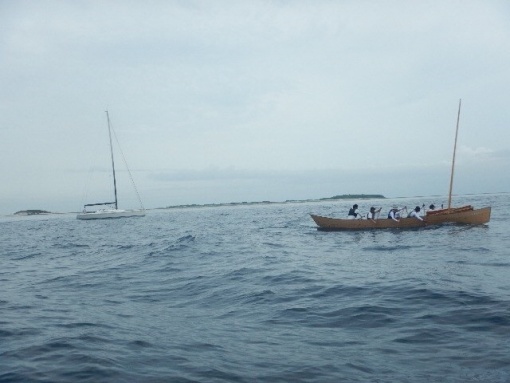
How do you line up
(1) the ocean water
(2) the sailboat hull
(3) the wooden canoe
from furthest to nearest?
(2) the sailboat hull → (3) the wooden canoe → (1) the ocean water

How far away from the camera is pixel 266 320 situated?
32.0 feet

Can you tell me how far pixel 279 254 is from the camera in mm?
21828

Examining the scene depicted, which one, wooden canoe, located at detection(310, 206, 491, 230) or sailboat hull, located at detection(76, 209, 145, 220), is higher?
wooden canoe, located at detection(310, 206, 491, 230)

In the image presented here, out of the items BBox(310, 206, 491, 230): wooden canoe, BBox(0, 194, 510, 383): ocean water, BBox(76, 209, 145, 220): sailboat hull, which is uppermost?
BBox(310, 206, 491, 230): wooden canoe

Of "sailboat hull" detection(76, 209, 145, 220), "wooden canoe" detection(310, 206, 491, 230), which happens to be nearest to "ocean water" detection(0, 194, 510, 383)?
"wooden canoe" detection(310, 206, 491, 230)

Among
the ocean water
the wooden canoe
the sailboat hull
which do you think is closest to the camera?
the ocean water

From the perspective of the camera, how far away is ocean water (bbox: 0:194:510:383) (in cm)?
677

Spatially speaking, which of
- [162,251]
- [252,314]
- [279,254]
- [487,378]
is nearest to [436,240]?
[279,254]

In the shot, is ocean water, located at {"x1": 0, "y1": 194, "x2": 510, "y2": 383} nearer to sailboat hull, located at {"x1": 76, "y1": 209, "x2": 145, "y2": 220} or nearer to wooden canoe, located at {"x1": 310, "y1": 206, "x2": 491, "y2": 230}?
wooden canoe, located at {"x1": 310, "y1": 206, "x2": 491, "y2": 230}

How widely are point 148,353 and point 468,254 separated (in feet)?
48.4

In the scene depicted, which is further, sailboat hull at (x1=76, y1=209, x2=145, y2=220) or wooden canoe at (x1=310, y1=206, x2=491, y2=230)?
sailboat hull at (x1=76, y1=209, x2=145, y2=220)

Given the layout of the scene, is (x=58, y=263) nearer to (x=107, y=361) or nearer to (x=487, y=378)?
(x=107, y=361)

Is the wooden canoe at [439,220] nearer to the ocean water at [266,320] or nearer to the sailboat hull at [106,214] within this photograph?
the ocean water at [266,320]

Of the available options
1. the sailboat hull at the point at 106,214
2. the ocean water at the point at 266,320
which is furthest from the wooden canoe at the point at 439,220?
the sailboat hull at the point at 106,214
